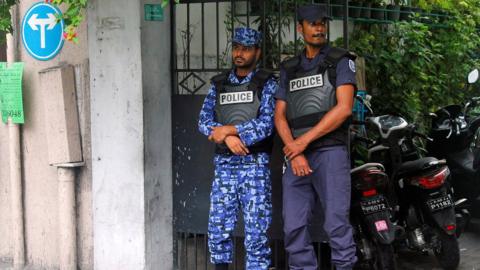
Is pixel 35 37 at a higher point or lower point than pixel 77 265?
higher

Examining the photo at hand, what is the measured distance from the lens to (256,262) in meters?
4.32

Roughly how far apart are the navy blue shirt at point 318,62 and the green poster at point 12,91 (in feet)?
7.38

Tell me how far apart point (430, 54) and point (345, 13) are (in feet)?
10.1

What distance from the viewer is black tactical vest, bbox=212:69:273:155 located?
14.2 feet

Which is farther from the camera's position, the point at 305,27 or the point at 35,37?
the point at 35,37

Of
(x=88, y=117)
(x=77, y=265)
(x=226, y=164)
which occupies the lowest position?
(x=77, y=265)

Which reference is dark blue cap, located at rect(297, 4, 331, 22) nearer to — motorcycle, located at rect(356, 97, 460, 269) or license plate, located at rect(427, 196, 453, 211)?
motorcycle, located at rect(356, 97, 460, 269)


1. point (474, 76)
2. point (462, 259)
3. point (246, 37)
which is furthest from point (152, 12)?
point (462, 259)

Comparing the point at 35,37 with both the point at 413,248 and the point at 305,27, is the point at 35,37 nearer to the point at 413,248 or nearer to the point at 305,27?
the point at 305,27

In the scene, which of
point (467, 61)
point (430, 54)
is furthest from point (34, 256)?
point (467, 61)

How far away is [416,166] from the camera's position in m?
5.00

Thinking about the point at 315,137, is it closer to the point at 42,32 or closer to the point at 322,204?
the point at 322,204

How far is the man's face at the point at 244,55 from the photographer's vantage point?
4.34 m

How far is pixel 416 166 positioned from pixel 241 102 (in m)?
1.52
